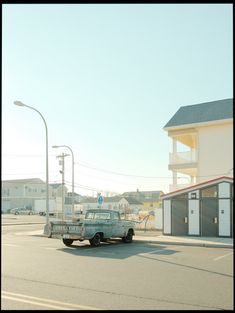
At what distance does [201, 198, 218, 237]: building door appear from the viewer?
859 inches

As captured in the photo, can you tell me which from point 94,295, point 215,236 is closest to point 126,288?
point 94,295

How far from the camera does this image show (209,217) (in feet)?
72.2

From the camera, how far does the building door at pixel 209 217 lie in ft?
71.6

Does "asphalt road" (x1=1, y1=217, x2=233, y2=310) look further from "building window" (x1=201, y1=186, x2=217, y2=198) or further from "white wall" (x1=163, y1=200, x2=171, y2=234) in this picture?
"white wall" (x1=163, y1=200, x2=171, y2=234)

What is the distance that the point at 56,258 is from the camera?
42.8ft

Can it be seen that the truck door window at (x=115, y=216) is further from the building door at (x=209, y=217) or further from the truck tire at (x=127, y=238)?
the building door at (x=209, y=217)

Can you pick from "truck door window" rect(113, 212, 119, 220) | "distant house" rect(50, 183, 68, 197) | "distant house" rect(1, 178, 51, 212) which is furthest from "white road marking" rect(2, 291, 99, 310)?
"distant house" rect(50, 183, 68, 197)

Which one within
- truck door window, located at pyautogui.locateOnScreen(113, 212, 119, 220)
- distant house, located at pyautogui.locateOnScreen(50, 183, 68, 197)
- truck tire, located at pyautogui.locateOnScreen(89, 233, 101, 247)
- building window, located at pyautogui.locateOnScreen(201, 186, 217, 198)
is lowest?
truck tire, located at pyautogui.locateOnScreen(89, 233, 101, 247)

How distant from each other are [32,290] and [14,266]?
3481 millimetres

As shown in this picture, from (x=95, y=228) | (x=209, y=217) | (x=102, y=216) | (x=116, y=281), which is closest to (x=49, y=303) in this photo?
(x=116, y=281)

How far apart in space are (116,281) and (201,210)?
14.2 m

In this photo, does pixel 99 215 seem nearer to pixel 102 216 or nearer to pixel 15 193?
pixel 102 216

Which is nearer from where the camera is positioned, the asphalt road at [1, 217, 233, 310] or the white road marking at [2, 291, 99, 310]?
the white road marking at [2, 291, 99, 310]

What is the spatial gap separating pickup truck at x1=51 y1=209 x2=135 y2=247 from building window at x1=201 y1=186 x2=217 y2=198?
488 cm
